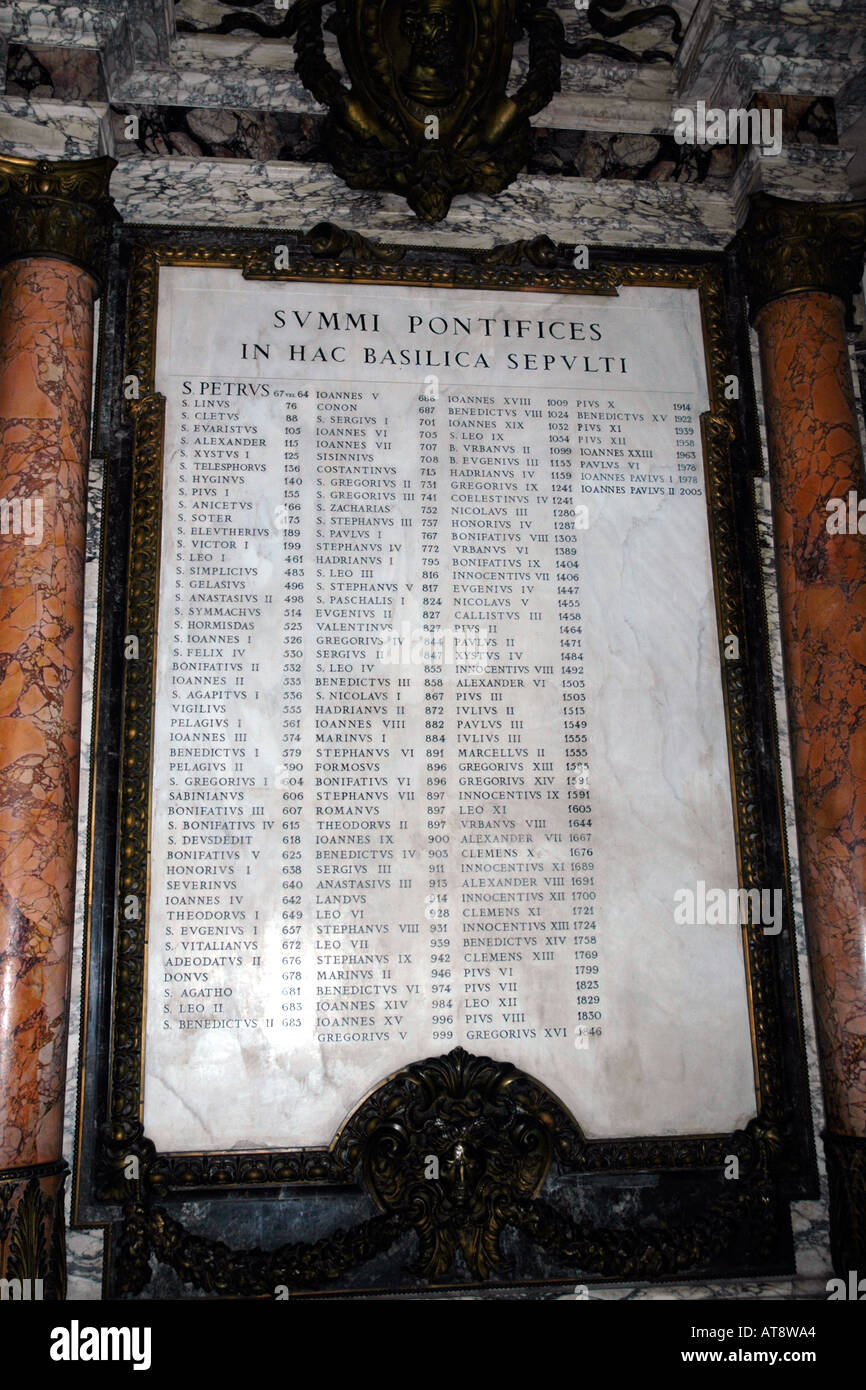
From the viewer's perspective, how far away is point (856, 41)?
18.2 ft

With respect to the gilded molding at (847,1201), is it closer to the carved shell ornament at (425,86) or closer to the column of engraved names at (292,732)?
the column of engraved names at (292,732)

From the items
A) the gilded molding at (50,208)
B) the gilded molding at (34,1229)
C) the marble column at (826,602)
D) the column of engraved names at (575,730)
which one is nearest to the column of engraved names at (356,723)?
the column of engraved names at (575,730)

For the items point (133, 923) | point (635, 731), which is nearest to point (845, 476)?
point (635, 731)

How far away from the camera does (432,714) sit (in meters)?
5.01

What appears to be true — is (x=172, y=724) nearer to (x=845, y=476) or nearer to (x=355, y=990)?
(x=355, y=990)

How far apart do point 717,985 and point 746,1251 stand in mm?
1046

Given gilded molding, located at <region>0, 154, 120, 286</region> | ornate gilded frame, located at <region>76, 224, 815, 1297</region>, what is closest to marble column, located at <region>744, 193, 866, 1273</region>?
ornate gilded frame, located at <region>76, 224, 815, 1297</region>


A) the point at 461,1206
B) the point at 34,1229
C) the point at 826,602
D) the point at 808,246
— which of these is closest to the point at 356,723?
the point at 461,1206

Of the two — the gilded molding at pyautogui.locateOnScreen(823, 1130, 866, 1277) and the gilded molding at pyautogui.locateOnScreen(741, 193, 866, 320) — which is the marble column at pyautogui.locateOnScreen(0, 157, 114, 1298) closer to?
the gilded molding at pyautogui.locateOnScreen(823, 1130, 866, 1277)

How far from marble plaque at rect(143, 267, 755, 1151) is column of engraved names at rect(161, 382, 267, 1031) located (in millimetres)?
11

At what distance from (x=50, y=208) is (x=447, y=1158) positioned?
4.47 metres

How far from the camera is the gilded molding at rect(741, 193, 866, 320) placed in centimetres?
551

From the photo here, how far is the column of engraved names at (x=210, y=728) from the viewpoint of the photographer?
465cm

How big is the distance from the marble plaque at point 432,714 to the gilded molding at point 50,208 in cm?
45
